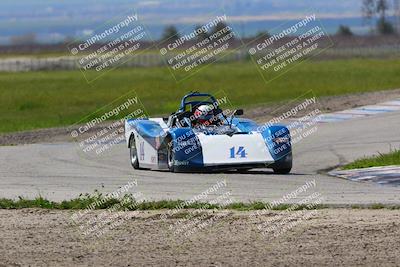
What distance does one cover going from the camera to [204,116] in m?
21.1

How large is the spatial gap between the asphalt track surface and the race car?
0.26 metres

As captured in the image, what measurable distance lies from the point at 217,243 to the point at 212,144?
8.07 meters

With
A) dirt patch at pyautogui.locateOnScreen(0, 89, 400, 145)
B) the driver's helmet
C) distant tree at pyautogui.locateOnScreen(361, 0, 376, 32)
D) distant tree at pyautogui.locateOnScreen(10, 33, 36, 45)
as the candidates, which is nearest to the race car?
the driver's helmet

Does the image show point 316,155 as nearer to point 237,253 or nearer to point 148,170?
point 148,170

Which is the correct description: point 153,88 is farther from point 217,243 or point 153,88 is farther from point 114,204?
point 217,243

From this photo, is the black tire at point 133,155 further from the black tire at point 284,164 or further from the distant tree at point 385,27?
the distant tree at point 385,27

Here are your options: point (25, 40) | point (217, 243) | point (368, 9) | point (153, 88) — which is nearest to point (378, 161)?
point (217, 243)

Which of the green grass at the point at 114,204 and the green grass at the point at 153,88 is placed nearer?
the green grass at the point at 114,204

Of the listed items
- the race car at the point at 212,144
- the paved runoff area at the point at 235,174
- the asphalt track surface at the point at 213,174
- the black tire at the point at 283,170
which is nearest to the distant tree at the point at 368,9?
the paved runoff area at the point at 235,174

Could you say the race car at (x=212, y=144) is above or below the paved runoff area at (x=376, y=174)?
above

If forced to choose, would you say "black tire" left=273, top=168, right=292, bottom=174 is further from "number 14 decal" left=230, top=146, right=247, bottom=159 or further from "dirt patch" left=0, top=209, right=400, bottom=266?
"dirt patch" left=0, top=209, right=400, bottom=266

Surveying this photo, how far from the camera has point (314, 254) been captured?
11352 mm

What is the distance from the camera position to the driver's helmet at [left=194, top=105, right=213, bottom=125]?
831 inches

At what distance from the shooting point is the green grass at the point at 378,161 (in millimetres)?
19969
